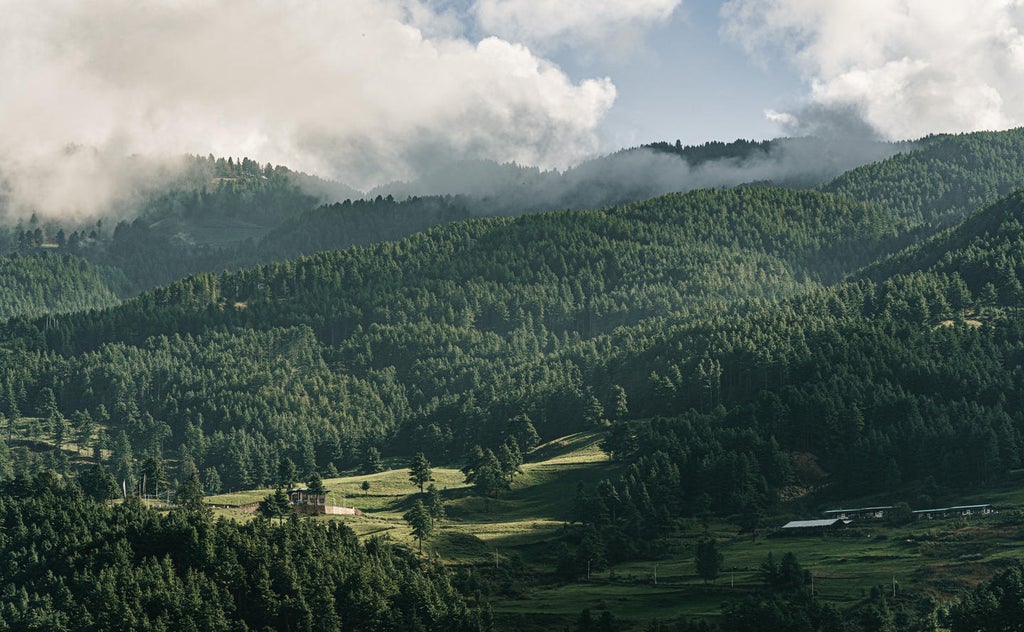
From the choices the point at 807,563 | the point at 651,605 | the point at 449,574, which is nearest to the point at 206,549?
the point at 449,574

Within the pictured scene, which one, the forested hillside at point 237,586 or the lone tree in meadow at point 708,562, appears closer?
the forested hillside at point 237,586

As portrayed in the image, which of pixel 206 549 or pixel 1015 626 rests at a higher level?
pixel 206 549

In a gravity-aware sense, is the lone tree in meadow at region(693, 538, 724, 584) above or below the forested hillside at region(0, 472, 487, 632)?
below

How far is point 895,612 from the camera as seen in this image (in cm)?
16450

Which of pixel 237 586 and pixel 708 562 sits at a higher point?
pixel 237 586

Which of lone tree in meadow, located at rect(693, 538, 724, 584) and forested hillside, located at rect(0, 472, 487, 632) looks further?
lone tree in meadow, located at rect(693, 538, 724, 584)

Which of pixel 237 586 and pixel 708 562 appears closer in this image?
pixel 237 586

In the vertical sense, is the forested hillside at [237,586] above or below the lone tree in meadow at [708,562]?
above

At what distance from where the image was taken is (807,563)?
7677 inches

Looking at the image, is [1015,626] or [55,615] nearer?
[1015,626]

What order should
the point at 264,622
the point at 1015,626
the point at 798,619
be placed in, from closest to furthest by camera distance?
the point at 1015,626
the point at 798,619
the point at 264,622

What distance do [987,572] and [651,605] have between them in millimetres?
46857

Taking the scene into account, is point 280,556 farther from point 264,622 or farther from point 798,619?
point 798,619

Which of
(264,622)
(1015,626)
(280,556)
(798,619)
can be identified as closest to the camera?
(1015,626)
